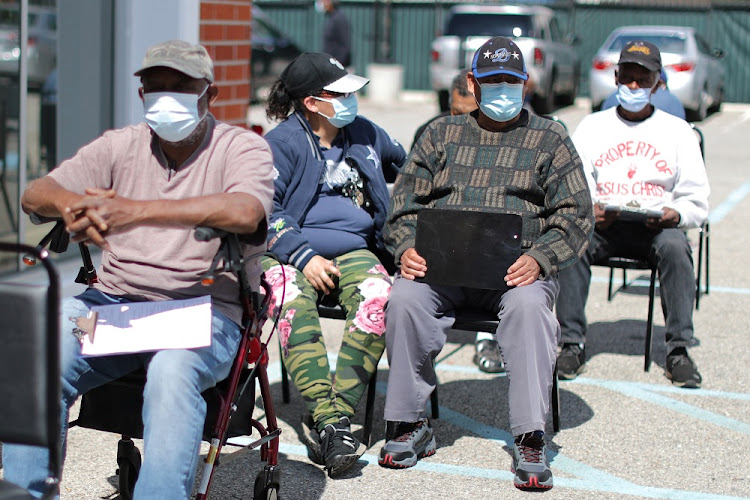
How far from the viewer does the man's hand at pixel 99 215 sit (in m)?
3.21

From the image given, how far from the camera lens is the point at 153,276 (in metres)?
3.55

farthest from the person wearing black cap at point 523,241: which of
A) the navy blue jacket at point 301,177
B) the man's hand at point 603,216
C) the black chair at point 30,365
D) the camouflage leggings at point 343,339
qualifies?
the black chair at point 30,365

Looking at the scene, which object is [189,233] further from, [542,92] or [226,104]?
[542,92]

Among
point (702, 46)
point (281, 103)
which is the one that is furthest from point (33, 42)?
point (702, 46)

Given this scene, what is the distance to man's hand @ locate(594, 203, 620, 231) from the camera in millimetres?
5605

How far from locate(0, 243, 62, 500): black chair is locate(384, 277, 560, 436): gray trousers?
1883 millimetres

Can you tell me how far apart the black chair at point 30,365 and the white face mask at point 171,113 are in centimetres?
95

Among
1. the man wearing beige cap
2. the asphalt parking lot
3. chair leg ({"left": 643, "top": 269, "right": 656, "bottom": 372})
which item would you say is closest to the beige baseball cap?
the man wearing beige cap

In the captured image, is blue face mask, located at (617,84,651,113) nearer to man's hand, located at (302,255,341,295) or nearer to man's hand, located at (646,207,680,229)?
man's hand, located at (646,207,680,229)

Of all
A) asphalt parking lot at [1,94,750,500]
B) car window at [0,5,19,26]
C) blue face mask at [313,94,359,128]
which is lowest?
asphalt parking lot at [1,94,750,500]

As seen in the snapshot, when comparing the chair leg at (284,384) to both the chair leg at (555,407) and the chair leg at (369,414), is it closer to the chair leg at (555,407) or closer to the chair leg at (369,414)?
the chair leg at (369,414)

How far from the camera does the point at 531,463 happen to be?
13.7 ft

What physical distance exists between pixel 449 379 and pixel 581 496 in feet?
5.06

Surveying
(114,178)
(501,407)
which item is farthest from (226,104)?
(114,178)
